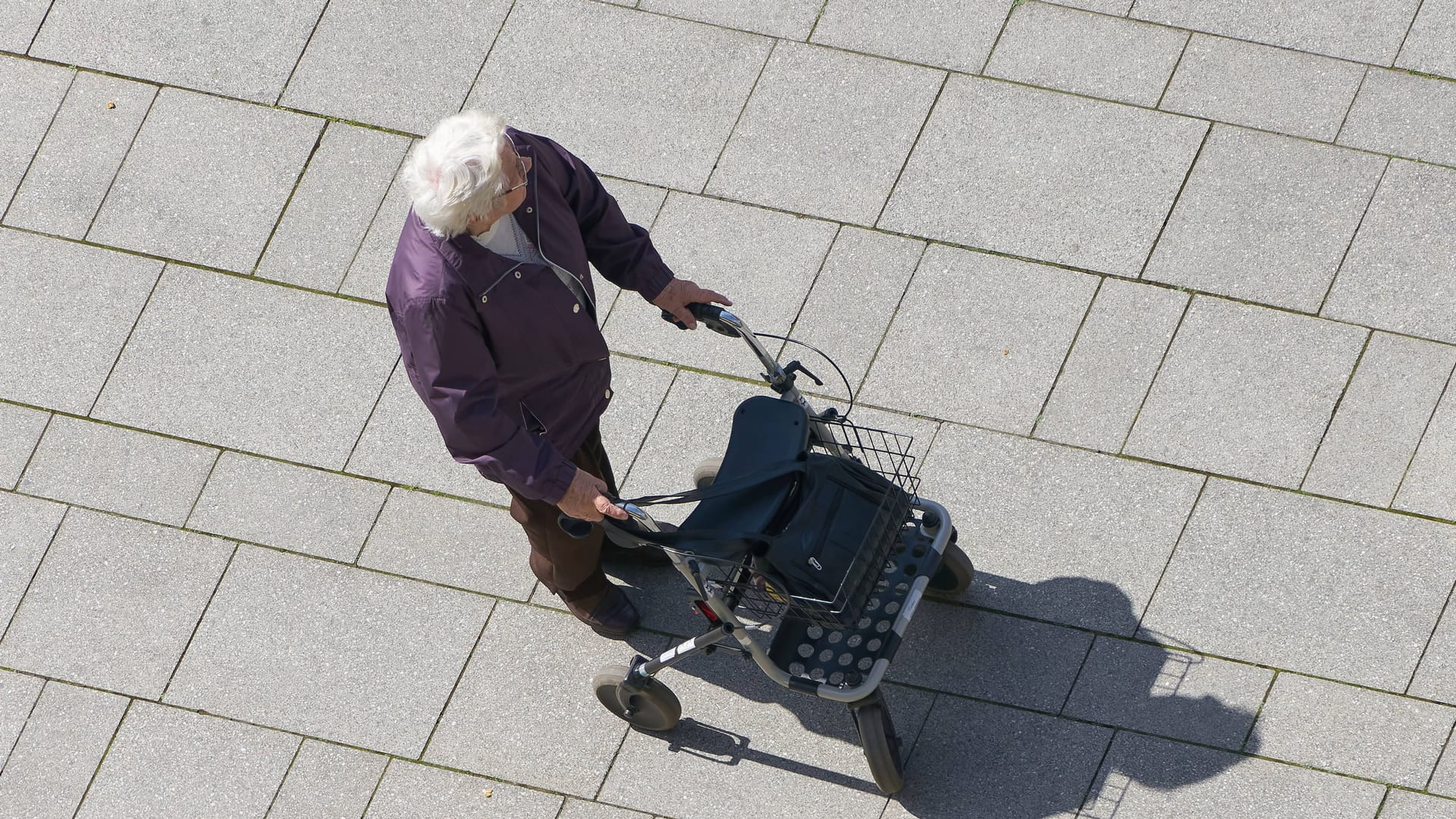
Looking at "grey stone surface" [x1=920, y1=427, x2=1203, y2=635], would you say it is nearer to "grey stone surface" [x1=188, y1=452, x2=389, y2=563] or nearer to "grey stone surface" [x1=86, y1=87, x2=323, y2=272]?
"grey stone surface" [x1=188, y1=452, x2=389, y2=563]

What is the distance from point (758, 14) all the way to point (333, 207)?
1.95m

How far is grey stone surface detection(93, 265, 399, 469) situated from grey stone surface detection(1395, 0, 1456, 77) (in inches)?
162

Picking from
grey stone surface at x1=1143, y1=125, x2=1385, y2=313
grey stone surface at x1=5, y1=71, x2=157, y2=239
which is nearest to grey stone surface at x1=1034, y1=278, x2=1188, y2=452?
grey stone surface at x1=1143, y1=125, x2=1385, y2=313

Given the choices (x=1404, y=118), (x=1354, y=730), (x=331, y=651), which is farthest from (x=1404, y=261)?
(x=331, y=651)

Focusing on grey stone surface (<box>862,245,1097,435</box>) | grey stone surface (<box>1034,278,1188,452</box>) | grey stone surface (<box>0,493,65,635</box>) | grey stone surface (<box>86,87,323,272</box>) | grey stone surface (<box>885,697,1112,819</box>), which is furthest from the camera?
grey stone surface (<box>86,87,323,272</box>)

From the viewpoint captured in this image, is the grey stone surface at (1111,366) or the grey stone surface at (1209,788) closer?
the grey stone surface at (1209,788)

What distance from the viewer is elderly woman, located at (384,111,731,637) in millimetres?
4027

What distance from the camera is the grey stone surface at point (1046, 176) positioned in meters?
5.86

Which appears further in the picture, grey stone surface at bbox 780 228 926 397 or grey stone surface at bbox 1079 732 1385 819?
grey stone surface at bbox 780 228 926 397

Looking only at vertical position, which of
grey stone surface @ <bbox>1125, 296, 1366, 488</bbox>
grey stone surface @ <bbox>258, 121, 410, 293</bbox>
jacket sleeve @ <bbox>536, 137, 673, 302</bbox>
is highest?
grey stone surface @ <bbox>1125, 296, 1366, 488</bbox>

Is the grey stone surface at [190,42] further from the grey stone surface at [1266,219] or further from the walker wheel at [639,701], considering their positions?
the grey stone surface at [1266,219]

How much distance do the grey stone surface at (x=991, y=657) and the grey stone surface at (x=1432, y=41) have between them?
270cm

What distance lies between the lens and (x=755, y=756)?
5148 millimetres

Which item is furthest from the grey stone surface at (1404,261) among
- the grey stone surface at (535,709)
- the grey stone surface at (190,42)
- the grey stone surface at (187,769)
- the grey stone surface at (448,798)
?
the grey stone surface at (190,42)
